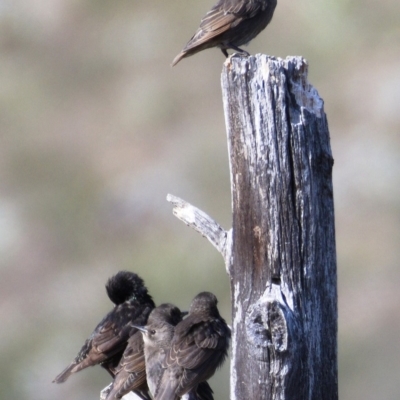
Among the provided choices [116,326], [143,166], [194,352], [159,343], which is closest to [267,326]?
[194,352]

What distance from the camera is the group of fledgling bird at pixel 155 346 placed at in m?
7.59

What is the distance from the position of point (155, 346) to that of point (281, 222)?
190 cm

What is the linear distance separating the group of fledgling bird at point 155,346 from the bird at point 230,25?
6.84 feet

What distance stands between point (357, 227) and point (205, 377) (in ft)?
38.3

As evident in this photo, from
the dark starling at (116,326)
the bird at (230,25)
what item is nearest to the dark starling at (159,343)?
the dark starling at (116,326)

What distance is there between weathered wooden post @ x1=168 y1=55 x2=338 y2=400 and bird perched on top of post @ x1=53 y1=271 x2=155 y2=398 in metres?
2.16

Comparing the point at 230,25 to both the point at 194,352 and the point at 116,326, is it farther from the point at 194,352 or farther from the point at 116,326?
the point at 194,352

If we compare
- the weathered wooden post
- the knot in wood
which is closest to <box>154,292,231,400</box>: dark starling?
the weathered wooden post

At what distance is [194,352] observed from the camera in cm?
765

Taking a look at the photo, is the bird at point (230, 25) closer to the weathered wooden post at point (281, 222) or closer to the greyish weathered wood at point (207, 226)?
the greyish weathered wood at point (207, 226)

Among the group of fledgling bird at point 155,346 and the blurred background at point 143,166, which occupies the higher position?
the blurred background at point 143,166

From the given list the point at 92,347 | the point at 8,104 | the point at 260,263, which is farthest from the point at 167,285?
the point at 260,263

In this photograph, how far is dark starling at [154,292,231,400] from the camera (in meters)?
7.52

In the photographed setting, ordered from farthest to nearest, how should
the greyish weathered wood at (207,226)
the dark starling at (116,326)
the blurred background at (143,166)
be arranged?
the blurred background at (143,166) → the dark starling at (116,326) → the greyish weathered wood at (207,226)
